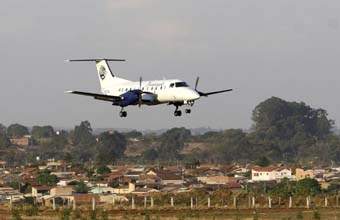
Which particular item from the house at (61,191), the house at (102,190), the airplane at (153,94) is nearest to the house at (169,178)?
the house at (102,190)

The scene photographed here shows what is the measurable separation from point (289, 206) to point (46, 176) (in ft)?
246

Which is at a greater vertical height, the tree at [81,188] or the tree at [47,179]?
the tree at [47,179]

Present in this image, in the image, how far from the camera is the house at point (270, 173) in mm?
163975

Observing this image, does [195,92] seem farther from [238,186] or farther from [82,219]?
[238,186]

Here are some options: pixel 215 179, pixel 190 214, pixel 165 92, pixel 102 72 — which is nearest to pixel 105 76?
pixel 102 72

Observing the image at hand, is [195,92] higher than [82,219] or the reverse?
higher

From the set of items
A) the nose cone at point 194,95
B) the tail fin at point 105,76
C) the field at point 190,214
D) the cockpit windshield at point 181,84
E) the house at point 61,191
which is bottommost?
the field at point 190,214

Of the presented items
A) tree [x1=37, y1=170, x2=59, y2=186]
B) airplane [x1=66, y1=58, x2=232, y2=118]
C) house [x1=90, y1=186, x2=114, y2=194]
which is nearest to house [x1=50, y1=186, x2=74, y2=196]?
house [x1=90, y1=186, x2=114, y2=194]

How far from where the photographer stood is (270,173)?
168m

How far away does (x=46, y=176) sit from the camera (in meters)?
147

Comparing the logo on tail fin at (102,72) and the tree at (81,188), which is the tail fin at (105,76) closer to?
the logo on tail fin at (102,72)

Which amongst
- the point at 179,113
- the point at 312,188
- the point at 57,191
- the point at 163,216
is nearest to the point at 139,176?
the point at 57,191

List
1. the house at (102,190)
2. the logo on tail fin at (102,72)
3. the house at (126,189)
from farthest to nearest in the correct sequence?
1. the house at (126,189)
2. the house at (102,190)
3. the logo on tail fin at (102,72)

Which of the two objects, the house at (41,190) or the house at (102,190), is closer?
the house at (41,190)
